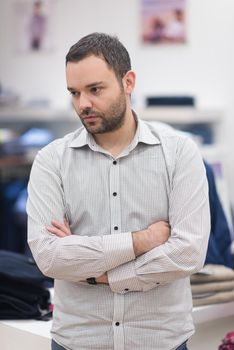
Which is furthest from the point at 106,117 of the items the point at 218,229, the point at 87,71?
the point at 218,229

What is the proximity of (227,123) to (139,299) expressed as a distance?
11.4ft

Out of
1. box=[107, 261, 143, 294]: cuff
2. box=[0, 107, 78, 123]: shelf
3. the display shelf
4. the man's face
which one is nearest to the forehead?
the man's face

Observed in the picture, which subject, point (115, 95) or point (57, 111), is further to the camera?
point (57, 111)

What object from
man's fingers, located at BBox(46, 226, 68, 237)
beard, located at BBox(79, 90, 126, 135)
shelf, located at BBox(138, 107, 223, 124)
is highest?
beard, located at BBox(79, 90, 126, 135)

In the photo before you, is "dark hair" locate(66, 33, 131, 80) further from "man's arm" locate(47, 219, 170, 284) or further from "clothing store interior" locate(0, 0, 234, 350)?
"clothing store interior" locate(0, 0, 234, 350)

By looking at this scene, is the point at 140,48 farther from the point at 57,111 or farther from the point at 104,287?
the point at 104,287

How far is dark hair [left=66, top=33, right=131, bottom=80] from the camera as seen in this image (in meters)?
2.30

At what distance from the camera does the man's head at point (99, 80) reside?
90.3 inches

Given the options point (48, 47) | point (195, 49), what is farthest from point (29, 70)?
point (195, 49)

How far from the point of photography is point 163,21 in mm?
5758

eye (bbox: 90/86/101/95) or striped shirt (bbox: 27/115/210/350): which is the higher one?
eye (bbox: 90/86/101/95)

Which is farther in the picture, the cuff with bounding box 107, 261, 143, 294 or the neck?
the neck

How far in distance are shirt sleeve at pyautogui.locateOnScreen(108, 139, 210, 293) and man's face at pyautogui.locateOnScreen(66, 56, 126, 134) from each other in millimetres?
259

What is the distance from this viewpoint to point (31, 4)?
6465 millimetres
